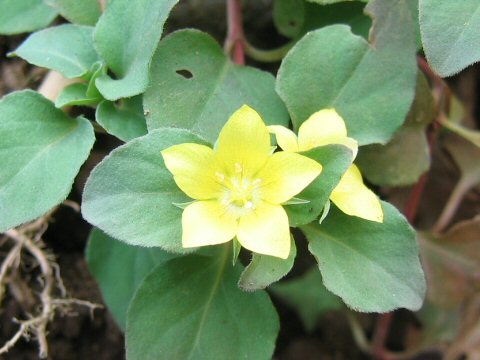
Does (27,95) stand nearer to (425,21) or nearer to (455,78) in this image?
(425,21)

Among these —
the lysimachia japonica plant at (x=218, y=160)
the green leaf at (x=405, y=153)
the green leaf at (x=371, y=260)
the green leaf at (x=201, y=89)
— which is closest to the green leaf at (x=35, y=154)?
the lysimachia japonica plant at (x=218, y=160)

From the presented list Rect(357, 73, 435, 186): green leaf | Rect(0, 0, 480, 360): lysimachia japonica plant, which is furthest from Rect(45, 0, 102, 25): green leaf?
Rect(357, 73, 435, 186): green leaf

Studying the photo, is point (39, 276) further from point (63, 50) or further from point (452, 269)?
point (452, 269)

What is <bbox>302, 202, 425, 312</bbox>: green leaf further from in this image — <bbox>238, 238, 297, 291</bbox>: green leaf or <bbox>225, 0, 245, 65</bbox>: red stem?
<bbox>225, 0, 245, 65</bbox>: red stem

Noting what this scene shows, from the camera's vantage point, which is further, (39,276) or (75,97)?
(39,276)

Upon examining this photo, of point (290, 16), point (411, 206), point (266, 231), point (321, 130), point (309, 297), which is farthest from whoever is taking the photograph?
point (309, 297)

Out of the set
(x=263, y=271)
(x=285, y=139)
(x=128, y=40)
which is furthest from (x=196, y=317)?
(x=128, y=40)
